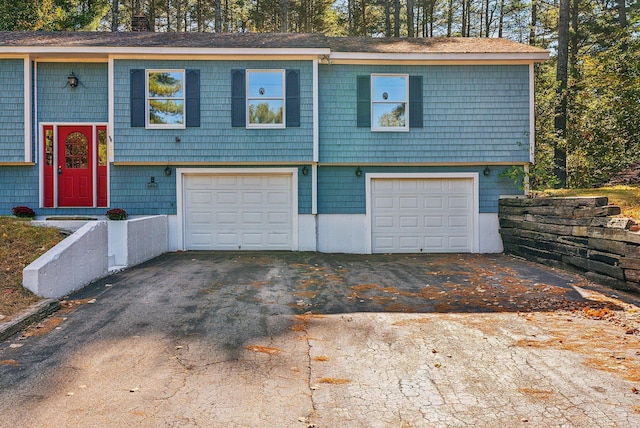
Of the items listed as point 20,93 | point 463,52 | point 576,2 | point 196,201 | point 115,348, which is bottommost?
point 115,348

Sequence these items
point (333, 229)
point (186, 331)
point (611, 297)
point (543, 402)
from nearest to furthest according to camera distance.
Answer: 1. point (543, 402)
2. point (186, 331)
3. point (611, 297)
4. point (333, 229)

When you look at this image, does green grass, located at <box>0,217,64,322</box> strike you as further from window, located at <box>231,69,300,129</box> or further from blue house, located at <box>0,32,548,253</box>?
window, located at <box>231,69,300,129</box>

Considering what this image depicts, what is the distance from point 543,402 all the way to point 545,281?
4796 millimetres

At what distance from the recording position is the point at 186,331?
4930 millimetres

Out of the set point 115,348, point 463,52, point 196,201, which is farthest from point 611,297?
point 196,201

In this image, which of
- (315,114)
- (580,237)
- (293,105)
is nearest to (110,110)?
(293,105)

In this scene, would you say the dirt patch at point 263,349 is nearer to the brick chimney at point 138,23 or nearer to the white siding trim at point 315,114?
the white siding trim at point 315,114

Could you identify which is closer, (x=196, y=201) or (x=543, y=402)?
(x=543, y=402)

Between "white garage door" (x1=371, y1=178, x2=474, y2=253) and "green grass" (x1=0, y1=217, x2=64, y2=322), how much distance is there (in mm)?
7214

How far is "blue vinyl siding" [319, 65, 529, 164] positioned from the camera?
11414 millimetres

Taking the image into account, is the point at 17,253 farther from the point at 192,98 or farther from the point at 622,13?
the point at 622,13

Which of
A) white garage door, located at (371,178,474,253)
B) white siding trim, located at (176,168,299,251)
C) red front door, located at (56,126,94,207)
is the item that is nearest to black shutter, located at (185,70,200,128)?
white siding trim, located at (176,168,299,251)

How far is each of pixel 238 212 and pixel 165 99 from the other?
10.7 ft

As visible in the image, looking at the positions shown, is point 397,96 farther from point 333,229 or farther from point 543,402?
point 543,402
